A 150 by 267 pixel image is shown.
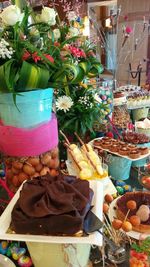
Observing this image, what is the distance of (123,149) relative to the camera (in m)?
0.94

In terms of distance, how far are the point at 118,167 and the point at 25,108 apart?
44 cm

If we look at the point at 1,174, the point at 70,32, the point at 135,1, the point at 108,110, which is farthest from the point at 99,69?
the point at 135,1

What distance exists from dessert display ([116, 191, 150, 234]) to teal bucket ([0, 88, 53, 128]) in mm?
327

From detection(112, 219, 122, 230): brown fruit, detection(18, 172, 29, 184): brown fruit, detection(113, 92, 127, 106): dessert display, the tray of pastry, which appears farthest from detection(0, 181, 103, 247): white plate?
detection(113, 92, 127, 106): dessert display

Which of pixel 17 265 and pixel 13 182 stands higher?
pixel 13 182

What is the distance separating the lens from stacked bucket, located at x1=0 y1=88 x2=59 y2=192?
682 mm

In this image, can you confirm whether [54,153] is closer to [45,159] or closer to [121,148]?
[45,159]

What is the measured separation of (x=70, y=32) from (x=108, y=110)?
1.64 feet

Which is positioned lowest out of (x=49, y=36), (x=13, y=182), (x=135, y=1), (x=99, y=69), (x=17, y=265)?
(x=17, y=265)

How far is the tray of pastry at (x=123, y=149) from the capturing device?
2.98 feet

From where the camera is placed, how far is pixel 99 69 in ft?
3.08

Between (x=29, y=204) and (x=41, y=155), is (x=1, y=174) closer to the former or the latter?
(x=41, y=155)

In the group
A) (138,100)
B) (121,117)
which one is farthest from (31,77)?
(138,100)

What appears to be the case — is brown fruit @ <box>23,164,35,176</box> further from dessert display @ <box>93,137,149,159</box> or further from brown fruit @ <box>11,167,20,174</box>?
dessert display @ <box>93,137,149,159</box>
